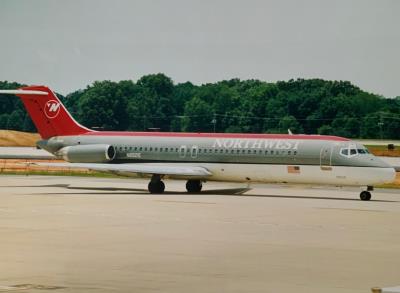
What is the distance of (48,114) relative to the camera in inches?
2219

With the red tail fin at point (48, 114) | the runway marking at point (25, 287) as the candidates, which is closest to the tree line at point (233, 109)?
the red tail fin at point (48, 114)

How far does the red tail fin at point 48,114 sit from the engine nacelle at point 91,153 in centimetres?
175

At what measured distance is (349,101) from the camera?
14738 centimetres

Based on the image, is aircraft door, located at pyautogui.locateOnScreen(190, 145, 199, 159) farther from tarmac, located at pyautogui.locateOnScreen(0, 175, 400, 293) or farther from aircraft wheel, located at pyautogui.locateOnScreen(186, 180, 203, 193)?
tarmac, located at pyautogui.locateOnScreen(0, 175, 400, 293)

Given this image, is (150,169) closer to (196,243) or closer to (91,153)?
(91,153)

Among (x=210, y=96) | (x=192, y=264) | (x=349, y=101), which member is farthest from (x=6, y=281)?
(x=210, y=96)

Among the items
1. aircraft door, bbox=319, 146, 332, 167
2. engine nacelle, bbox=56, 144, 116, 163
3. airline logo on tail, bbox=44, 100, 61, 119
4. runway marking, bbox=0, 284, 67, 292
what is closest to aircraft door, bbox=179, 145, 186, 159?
engine nacelle, bbox=56, 144, 116, 163

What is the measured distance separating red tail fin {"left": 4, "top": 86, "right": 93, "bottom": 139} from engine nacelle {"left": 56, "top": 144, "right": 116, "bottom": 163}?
1.75m

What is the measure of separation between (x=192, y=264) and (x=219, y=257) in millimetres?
1504

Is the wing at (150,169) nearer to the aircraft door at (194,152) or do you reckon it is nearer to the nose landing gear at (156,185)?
the nose landing gear at (156,185)

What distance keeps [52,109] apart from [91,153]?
469 centimetres

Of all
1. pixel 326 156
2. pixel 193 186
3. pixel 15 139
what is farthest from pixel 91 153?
pixel 15 139

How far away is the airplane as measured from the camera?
47.3 meters

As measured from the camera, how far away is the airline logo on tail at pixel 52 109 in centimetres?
5631
